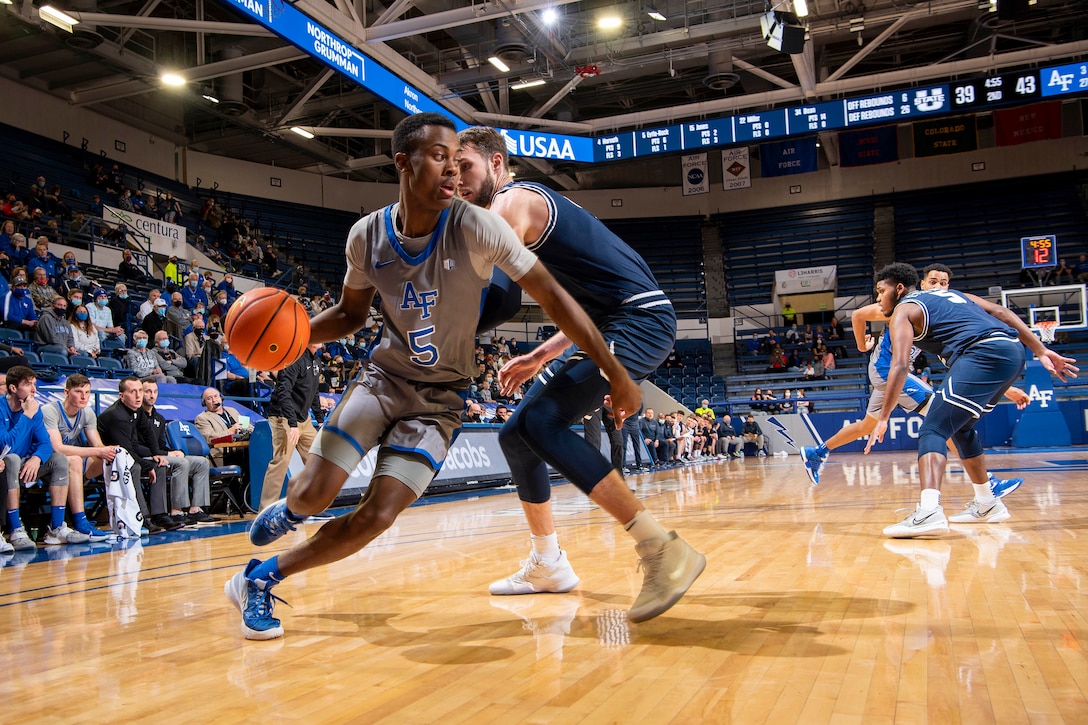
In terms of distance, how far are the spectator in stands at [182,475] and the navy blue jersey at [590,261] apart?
541 cm

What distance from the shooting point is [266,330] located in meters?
2.79

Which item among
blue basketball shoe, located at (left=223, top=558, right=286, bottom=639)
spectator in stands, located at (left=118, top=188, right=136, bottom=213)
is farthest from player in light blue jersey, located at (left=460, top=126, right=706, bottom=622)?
spectator in stands, located at (left=118, top=188, right=136, bottom=213)

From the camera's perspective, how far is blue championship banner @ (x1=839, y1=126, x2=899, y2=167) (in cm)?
2159

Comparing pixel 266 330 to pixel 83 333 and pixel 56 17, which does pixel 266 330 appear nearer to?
pixel 83 333

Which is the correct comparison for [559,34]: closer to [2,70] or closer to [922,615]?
[2,70]

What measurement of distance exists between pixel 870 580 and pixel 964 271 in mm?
25642

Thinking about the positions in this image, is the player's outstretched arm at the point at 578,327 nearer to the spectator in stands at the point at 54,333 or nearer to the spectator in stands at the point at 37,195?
the spectator in stands at the point at 54,333

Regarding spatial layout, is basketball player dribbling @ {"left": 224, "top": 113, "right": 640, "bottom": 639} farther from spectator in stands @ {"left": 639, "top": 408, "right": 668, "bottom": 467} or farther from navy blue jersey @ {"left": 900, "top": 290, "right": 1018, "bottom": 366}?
spectator in stands @ {"left": 639, "top": 408, "right": 668, "bottom": 467}

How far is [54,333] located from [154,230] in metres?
9.51

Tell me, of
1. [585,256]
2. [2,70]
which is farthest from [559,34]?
[585,256]

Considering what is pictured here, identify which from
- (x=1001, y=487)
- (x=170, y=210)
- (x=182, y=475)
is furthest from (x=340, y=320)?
(x=170, y=210)

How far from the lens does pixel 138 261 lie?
16.7 m

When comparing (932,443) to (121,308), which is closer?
(932,443)

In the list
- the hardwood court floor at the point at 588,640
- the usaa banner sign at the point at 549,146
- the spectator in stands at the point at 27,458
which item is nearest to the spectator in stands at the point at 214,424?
the spectator in stands at the point at 27,458
